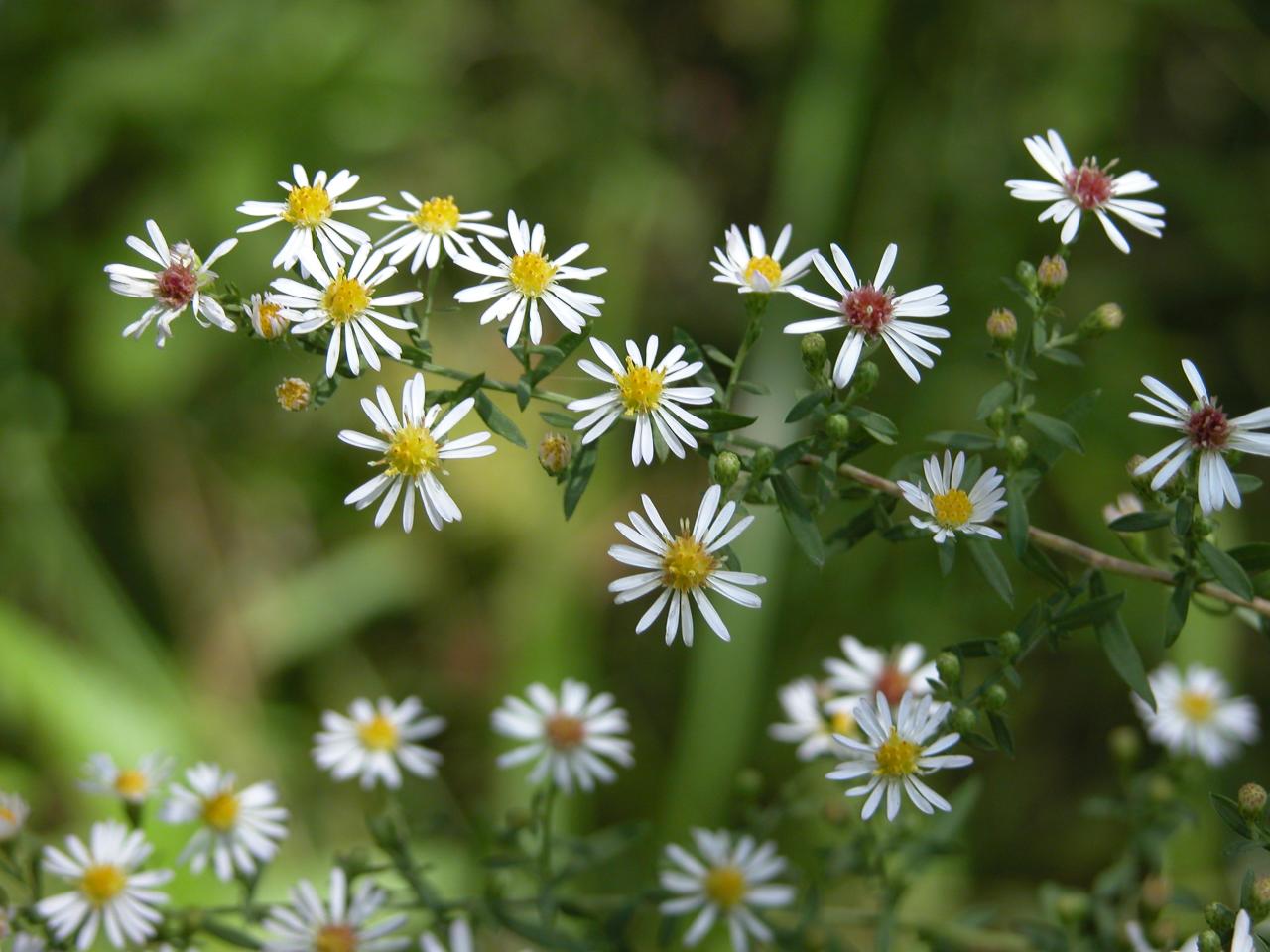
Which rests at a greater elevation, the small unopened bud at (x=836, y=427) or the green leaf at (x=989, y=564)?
the small unopened bud at (x=836, y=427)

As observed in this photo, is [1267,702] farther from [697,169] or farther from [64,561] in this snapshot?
[64,561]

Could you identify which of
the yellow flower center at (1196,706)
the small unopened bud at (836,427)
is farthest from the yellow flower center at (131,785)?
the yellow flower center at (1196,706)

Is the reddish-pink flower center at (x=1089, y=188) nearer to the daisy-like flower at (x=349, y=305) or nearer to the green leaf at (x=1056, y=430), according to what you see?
the green leaf at (x=1056, y=430)

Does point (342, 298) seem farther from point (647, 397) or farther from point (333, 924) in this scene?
point (333, 924)

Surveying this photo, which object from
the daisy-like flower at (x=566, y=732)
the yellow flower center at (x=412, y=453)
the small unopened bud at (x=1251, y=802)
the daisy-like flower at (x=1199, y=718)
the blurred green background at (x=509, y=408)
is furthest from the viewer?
the blurred green background at (x=509, y=408)

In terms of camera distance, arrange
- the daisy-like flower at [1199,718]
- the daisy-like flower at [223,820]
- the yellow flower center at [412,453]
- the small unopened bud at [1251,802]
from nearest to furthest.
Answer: the small unopened bud at [1251,802] → the yellow flower center at [412,453] → the daisy-like flower at [223,820] → the daisy-like flower at [1199,718]

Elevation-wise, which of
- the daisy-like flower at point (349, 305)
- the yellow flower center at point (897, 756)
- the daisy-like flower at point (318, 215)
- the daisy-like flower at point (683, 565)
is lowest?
the yellow flower center at point (897, 756)

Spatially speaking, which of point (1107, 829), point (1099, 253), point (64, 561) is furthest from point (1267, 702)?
point (64, 561)

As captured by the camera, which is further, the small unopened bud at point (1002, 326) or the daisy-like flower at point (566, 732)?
the daisy-like flower at point (566, 732)
